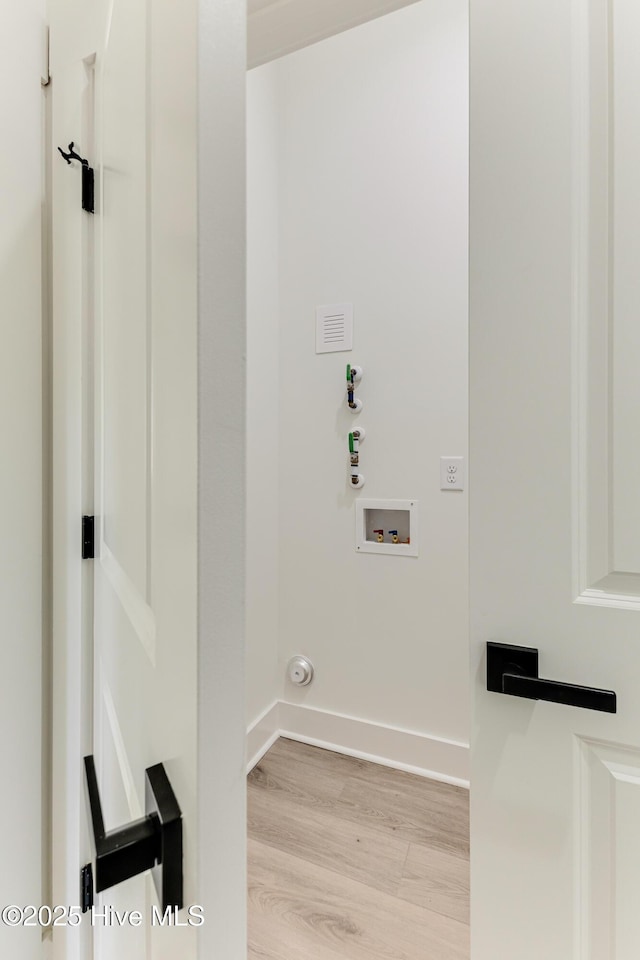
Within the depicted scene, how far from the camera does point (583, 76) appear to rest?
2.12ft

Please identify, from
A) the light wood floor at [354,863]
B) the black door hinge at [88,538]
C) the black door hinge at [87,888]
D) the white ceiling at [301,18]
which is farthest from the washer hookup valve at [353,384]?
the black door hinge at [87,888]

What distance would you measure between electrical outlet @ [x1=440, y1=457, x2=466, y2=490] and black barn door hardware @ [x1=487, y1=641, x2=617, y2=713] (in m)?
1.04

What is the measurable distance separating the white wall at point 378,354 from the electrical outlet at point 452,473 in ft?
0.11

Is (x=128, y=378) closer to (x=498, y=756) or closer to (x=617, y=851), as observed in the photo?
(x=498, y=756)

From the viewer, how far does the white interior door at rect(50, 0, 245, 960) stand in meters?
0.30

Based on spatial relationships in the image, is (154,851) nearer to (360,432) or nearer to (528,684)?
(528,684)

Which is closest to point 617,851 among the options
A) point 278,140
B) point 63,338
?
point 63,338

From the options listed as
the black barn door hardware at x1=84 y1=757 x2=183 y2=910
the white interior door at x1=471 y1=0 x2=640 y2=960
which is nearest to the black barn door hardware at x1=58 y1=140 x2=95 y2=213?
the white interior door at x1=471 y1=0 x2=640 y2=960

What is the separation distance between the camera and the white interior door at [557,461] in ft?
2.09

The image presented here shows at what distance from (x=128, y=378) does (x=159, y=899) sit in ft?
1.48

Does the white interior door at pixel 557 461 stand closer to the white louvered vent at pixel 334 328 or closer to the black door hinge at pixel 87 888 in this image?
the black door hinge at pixel 87 888

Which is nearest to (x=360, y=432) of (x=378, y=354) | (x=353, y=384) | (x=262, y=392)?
(x=353, y=384)

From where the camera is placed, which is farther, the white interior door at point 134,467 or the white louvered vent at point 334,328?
the white louvered vent at point 334,328

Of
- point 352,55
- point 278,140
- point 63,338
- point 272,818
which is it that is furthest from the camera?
point 278,140
